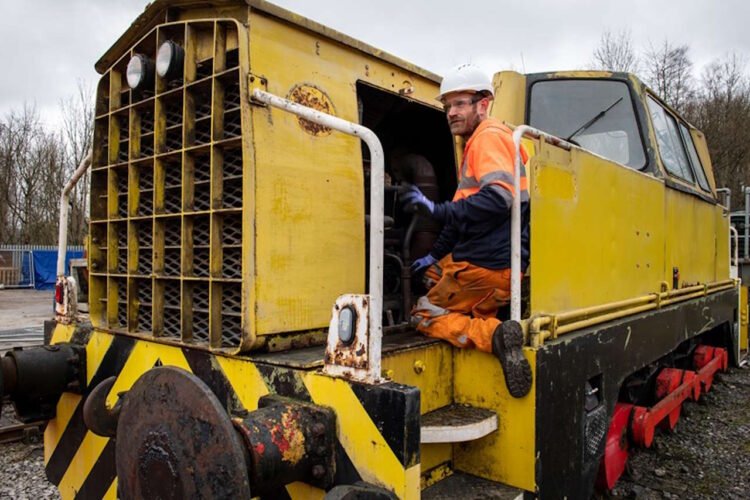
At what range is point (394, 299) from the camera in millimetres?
3029

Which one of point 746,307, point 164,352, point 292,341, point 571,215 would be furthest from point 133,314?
point 746,307

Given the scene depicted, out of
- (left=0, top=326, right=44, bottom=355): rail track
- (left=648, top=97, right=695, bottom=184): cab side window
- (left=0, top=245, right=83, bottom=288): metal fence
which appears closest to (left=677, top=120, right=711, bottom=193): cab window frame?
(left=648, top=97, right=695, bottom=184): cab side window

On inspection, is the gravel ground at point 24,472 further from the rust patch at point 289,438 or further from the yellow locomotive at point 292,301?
the rust patch at point 289,438

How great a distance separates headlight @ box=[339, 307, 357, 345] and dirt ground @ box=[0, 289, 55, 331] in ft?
40.7

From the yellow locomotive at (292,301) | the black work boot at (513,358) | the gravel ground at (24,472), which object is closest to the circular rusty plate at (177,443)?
the yellow locomotive at (292,301)

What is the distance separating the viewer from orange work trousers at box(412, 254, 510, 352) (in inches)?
97.6

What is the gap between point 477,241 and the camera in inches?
101

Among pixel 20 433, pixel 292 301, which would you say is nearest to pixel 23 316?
pixel 20 433

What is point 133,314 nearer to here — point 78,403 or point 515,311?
point 78,403

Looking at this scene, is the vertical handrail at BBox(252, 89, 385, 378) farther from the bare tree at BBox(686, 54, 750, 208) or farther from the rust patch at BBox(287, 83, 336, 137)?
the bare tree at BBox(686, 54, 750, 208)

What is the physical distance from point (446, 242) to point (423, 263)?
0.17 m

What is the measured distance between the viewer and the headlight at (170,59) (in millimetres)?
2369

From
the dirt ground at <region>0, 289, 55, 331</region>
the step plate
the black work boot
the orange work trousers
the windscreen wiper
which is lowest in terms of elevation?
the dirt ground at <region>0, 289, 55, 331</region>

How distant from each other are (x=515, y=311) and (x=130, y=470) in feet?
4.81
